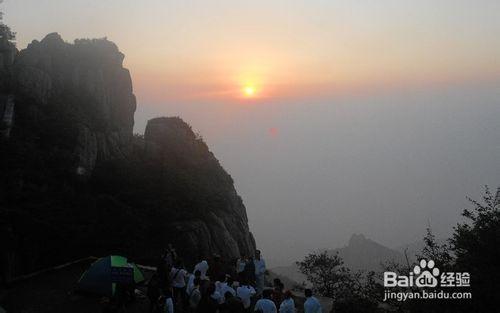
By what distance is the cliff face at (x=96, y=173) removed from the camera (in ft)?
96.8

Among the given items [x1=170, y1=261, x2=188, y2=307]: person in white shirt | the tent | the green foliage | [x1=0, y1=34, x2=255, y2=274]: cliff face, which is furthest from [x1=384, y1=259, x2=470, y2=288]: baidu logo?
[x1=0, y1=34, x2=255, y2=274]: cliff face

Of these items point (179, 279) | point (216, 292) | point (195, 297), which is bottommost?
point (195, 297)

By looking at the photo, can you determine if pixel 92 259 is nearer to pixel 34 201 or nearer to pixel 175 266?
pixel 34 201

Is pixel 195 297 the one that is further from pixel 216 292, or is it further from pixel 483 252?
pixel 483 252

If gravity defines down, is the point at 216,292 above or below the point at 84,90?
below

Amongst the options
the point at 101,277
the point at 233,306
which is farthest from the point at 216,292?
the point at 101,277

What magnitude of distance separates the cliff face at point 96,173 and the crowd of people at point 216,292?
38.9 feet

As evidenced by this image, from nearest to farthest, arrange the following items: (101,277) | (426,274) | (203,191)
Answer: (426,274) < (101,277) < (203,191)

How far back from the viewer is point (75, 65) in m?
48.8

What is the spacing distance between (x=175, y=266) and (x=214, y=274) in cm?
223

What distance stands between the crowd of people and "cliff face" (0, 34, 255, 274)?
11846 millimetres

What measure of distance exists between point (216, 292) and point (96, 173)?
26.7 meters

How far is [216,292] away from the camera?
15.8 metres

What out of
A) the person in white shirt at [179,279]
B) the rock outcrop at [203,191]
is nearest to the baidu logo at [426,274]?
the person in white shirt at [179,279]
